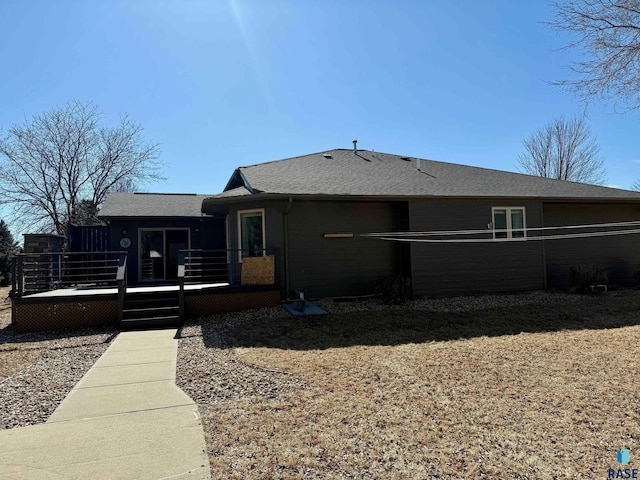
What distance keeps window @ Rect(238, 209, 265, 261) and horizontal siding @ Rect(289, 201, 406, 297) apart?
2.76ft

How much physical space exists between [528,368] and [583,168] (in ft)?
92.8

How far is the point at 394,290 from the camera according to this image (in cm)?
898

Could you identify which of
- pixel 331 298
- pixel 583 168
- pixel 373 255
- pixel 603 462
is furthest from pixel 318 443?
pixel 583 168

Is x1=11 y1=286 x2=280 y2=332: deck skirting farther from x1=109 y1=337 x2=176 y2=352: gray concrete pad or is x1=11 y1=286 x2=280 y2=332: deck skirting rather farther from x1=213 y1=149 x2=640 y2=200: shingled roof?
x1=213 y1=149 x2=640 y2=200: shingled roof

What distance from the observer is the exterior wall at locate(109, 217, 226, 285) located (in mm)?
12320

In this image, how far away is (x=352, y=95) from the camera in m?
12.5

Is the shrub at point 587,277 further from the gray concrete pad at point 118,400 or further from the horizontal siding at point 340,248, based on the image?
the gray concrete pad at point 118,400

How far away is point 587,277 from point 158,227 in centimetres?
1285

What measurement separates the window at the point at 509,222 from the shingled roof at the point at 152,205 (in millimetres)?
9193

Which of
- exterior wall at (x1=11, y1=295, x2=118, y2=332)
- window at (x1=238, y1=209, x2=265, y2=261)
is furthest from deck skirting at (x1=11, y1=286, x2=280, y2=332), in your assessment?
window at (x1=238, y1=209, x2=265, y2=261)

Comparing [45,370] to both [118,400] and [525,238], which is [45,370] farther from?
[525,238]

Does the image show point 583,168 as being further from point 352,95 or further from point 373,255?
point 373,255

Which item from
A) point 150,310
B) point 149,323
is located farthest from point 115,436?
point 150,310

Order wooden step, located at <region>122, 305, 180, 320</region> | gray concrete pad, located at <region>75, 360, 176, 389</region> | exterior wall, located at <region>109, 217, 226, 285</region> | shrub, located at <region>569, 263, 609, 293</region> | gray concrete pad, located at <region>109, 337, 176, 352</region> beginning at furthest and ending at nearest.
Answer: exterior wall, located at <region>109, 217, 226, 285</region>, shrub, located at <region>569, 263, 609, 293</region>, wooden step, located at <region>122, 305, 180, 320</region>, gray concrete pad, located at <region>109, 337, 176, 352</region>, gray concrete pad, located at <region>75, 360, 176, 389</region>
